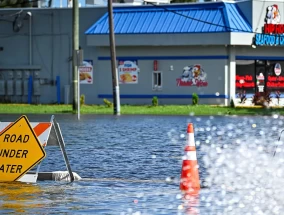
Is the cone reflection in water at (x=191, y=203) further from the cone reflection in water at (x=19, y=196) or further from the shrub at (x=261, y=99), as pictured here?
the shrub at (x=261, y=99)

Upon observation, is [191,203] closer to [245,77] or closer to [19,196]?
[19,196]

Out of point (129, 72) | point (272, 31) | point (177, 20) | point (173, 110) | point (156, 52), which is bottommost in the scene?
point (173, 110)

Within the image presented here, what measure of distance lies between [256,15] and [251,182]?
3998cm

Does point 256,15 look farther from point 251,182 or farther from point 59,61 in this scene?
point 251,182

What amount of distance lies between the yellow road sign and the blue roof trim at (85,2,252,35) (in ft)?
125

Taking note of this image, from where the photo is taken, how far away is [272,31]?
54.1 m

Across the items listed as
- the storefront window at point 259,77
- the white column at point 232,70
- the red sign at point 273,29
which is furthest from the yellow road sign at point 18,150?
the storefront window at point 259,77

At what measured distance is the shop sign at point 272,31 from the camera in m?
53.6

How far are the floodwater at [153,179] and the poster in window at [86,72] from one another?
29656 millimetres

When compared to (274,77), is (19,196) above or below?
below

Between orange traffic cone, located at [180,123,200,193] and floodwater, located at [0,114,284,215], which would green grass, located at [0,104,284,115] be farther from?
orange traffic cone, located at [180,123,200,193]

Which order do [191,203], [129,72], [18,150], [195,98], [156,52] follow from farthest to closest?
1. [129,72]
2. [156,52]
3. [195,98]
4. [18,150]
5. [191,203]

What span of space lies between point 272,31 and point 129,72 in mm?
8438

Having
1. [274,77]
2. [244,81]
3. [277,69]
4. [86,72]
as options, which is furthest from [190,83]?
[86,72]
